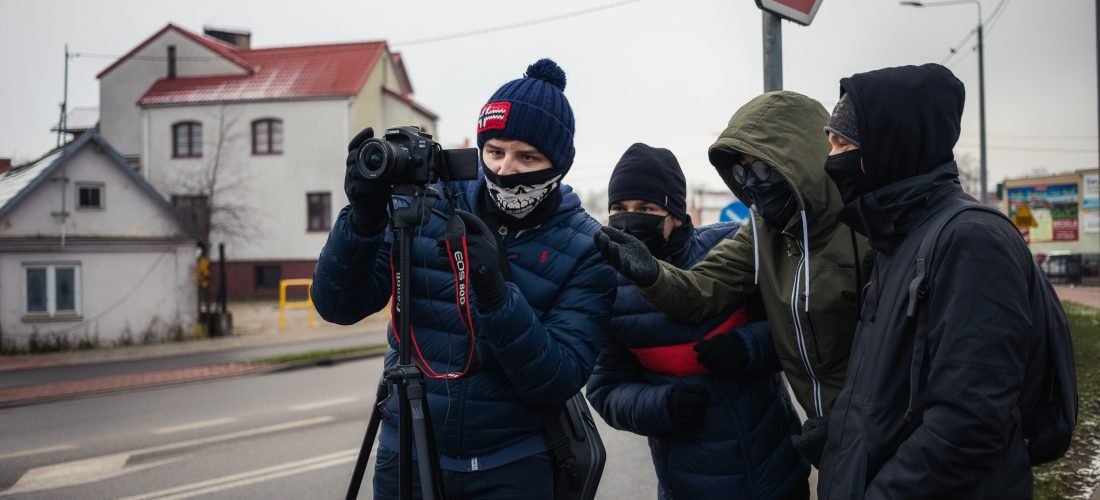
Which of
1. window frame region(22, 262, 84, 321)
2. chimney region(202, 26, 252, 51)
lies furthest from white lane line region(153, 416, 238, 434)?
chimney region(202, 26, 252, 51)

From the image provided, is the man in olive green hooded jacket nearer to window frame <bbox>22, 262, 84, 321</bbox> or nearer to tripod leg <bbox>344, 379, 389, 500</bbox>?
tripod leg <bbox>344, 379, 389, 500</bbox>

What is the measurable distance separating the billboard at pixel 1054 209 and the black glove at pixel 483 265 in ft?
163

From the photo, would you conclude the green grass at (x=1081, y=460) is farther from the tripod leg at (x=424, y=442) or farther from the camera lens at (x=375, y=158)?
the camera lens at (x=375, y=158)

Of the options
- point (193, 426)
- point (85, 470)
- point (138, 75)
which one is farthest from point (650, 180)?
point (138, 75)

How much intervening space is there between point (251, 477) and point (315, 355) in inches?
362

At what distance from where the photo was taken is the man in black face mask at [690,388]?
261 centimetres

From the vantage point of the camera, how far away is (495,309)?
2059 mm

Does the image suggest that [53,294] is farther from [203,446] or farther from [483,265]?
[483,265]

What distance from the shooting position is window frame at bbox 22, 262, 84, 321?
17.5 metres

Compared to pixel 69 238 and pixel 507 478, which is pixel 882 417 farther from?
pixel 69 238

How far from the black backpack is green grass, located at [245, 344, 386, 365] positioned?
1426 centimetres

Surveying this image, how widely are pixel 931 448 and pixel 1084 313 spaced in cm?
2024

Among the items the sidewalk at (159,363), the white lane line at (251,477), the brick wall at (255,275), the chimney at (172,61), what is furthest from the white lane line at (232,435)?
the chimney at (172,61)

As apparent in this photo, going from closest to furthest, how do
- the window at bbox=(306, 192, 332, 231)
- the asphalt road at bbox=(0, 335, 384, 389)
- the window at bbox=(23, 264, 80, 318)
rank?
the asphalt road at bbox=(0, 335, 384, 389) < the window at bbox=(23, 264, 80, 318) < the window at bbox=(306, 192, 332, 231)
